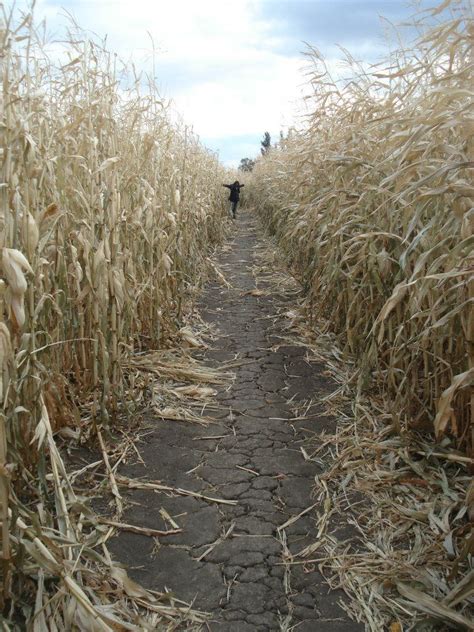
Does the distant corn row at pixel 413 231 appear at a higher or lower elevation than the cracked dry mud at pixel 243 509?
higher

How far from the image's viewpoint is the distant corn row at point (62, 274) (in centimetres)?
182

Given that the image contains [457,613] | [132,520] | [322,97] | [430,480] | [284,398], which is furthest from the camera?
[322,97]

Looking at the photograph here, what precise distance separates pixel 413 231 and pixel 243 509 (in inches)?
71.4

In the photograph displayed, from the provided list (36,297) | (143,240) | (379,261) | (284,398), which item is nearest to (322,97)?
(143,240)

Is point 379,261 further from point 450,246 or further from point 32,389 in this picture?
point 32,389

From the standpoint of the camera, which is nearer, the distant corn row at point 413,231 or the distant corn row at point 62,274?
the distant corn row at point 62,274

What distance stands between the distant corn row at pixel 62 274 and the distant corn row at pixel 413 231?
1.35 m

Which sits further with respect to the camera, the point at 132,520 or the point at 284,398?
the point at 284,398

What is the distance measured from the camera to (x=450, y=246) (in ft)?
→ 9.37

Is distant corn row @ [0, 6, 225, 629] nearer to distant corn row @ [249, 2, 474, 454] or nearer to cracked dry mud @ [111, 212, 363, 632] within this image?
cracked dry mud @ [111, 212, 363, 632]

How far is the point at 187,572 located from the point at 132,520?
0.42 m

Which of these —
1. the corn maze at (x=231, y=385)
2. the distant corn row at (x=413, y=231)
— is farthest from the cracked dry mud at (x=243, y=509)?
the distant corn row at (x=413, y=231)

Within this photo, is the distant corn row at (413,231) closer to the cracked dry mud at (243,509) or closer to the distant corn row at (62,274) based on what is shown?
the cracked dry mud at (243,509)

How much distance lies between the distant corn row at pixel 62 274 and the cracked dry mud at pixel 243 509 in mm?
369
